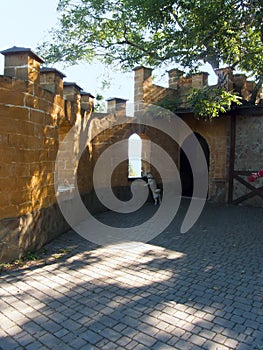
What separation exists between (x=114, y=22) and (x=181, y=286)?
8.95m

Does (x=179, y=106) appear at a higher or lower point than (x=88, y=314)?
higher

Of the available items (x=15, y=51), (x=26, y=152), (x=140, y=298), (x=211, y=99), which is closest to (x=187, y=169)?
Result: (x=211, y=99)

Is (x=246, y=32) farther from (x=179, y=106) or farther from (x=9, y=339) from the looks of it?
(x=9, y=339)

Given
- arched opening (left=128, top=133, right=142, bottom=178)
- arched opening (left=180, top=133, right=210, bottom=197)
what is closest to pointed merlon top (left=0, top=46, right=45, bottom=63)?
arched opening (left=128, top=133, right=142, bottom=178)

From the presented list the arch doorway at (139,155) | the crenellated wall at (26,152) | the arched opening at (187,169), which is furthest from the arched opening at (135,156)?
the crenellated wall at (26,152)

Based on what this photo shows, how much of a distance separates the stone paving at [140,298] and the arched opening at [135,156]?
4.38 meters

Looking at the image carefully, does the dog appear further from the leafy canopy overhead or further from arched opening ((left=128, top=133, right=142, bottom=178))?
the leafy canopy overhead

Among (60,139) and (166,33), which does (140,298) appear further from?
(166,33)

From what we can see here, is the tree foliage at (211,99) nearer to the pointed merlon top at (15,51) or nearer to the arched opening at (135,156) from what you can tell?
the arched opening at (135,156)

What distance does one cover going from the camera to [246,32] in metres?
7.70

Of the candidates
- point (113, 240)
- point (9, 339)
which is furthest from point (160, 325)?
point (113, 240)

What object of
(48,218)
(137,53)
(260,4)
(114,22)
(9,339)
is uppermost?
(114,22)

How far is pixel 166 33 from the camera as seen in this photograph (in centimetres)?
761

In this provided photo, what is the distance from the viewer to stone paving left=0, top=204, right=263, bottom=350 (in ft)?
8.83
